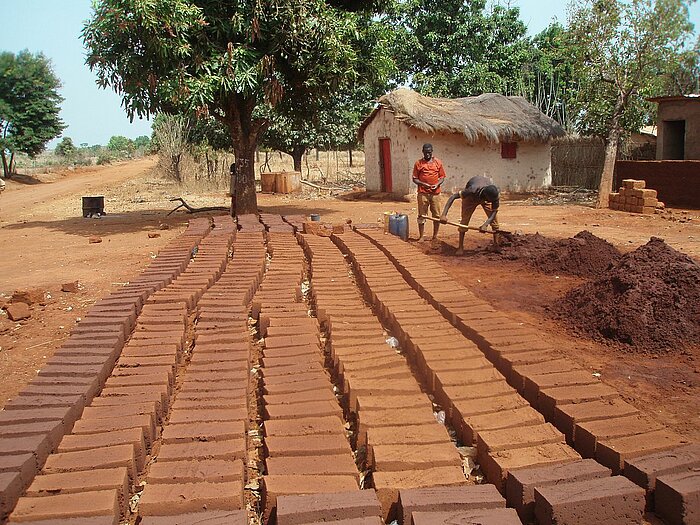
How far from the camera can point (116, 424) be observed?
10.0 feet

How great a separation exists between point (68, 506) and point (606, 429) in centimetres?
231

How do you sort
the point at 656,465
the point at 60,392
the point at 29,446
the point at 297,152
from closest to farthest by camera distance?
the point at 656,465 < the point at 29,446 < the point at 60,392 < the point at 297,152

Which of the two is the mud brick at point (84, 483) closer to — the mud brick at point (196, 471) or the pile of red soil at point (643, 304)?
the mud brick at point (196, 471)

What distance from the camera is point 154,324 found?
4.59m

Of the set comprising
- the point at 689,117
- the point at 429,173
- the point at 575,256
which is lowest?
the point at 575,256

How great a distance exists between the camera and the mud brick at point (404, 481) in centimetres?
255

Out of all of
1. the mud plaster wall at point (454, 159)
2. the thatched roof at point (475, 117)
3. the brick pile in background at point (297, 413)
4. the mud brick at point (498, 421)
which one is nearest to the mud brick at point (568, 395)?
the mud brick at point (498, 421)

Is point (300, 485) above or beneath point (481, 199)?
beneath

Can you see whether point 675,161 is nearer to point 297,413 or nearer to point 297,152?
point 297,413

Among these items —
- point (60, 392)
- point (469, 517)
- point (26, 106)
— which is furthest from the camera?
point (26, 106)

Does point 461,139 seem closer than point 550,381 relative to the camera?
No

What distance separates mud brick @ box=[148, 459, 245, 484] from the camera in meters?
2.59

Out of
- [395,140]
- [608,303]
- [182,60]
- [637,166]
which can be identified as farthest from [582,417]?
[395,140]

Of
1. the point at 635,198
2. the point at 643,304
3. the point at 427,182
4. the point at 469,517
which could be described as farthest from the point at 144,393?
the point at 635,198
